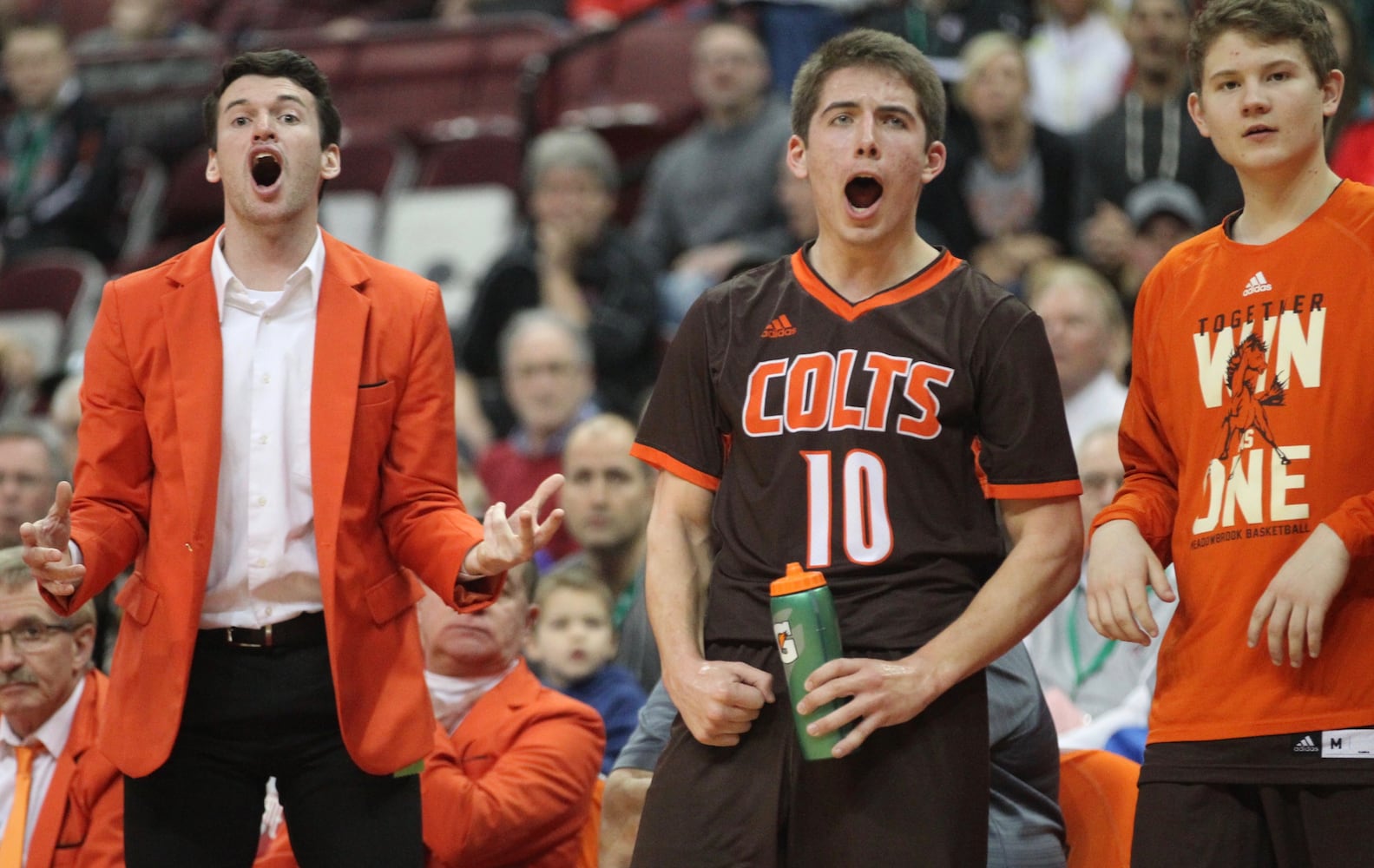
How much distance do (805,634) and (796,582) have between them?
0.26 ft

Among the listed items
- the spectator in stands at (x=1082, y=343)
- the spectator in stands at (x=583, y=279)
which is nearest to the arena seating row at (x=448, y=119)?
the spectator in stands at (x=583, y=279)

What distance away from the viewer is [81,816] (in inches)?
147

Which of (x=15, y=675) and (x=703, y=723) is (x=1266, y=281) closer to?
(x=703, y=723)

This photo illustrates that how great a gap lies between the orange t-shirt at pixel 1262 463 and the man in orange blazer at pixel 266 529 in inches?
40.3

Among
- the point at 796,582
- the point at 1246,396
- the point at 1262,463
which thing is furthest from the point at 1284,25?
the point at 796,582

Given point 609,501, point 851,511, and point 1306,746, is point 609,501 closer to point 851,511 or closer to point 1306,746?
point 851,511

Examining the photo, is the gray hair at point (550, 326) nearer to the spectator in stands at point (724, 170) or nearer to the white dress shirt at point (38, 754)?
the spectator in stands at point (724, 170)

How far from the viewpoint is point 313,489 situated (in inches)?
115

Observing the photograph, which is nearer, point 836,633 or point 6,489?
point 836,633

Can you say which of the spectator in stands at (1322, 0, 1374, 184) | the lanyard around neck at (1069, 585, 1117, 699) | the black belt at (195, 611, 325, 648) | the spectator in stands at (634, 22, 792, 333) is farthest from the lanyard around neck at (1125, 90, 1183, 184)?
the black belt at (195, 611, 325, 648)

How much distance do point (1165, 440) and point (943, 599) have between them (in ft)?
1.64

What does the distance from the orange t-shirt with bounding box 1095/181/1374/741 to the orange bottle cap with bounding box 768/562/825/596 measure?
537 mm

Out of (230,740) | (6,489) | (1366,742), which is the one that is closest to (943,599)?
(1366,742)

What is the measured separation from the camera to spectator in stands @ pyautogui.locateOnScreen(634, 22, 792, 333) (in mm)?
7617
